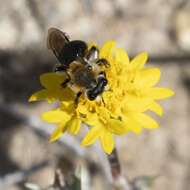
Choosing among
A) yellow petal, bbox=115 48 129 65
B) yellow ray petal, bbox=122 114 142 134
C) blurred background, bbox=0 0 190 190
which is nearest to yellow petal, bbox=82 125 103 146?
yellow ray petal, bbox=122 114 142 134

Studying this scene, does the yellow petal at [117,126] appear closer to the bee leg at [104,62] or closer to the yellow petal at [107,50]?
the bee leg at [104,62]

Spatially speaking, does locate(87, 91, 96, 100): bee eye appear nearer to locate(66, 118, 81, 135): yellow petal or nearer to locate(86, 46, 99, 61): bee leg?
locate(66, 118, 81, 135): yellow petal

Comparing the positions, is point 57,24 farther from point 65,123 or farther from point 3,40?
point 65,123

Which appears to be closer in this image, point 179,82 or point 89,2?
point 179,82

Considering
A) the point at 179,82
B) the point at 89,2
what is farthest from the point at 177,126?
the point at 89,2

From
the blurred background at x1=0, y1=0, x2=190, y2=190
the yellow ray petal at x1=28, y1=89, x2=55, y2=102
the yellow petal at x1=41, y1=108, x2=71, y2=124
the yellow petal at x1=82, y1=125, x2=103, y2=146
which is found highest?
the yellow ray petal at x1=28, y1=89, x2=55, y2=102

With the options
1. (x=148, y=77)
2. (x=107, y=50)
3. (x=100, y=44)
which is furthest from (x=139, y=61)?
(x=100, y=44)
